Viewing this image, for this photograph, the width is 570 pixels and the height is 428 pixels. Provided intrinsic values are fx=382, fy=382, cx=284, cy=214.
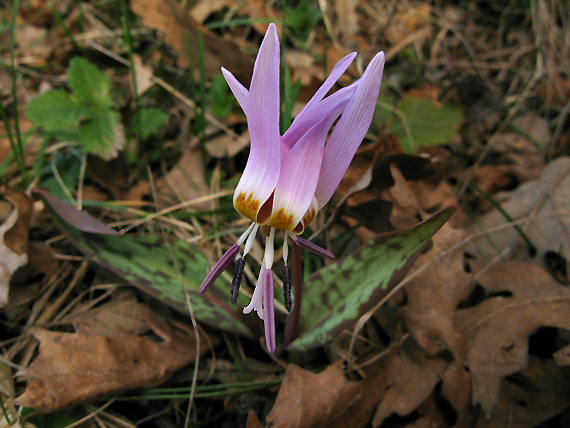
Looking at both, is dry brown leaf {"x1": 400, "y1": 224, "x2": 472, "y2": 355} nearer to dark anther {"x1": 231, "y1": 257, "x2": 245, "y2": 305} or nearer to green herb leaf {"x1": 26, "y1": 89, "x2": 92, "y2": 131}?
dark anther {"x1": 231, "y1": 257, "x2": 245, "y2": 305}

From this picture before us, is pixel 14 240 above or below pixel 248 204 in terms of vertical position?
below

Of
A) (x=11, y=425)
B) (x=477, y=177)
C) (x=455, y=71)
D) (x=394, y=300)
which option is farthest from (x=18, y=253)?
(x=455, y=71)

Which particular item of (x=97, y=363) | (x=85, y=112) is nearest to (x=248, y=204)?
(x=97, y=363)

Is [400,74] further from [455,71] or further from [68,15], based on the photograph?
[68,15]

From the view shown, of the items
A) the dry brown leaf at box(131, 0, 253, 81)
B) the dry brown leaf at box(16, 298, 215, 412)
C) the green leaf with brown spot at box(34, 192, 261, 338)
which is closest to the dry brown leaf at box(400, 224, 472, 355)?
the green leaf with brown spot at box(34, 192, 261, 338)

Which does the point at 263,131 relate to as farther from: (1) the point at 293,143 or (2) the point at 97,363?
(2) the point at 97,363

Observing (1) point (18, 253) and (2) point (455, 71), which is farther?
(2) point (455, 71)

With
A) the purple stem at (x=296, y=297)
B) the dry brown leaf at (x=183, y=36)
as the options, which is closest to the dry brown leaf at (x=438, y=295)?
the purple stem at (x=296, y=297)
